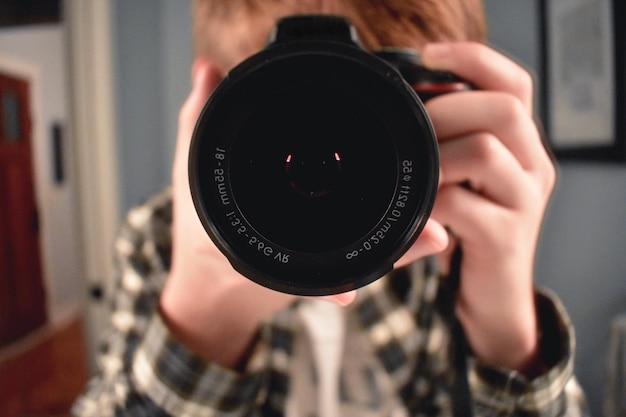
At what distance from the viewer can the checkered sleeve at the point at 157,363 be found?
1.44 feet

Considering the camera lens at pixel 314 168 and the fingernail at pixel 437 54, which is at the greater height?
the fingernail at pixel 437 54

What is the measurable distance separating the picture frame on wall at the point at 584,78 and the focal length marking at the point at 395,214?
563 millimetres

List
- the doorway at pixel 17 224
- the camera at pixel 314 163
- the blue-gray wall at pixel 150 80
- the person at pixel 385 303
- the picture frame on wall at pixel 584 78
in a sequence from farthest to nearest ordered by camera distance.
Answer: the doorway at pixel 17 224
the blue-gray wall at pixel 150 80
the picture frame on wall at pixel 584 78
the person at pixel 385 303
the camera at pixel 314 163

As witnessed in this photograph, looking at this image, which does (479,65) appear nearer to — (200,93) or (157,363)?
(200,93)

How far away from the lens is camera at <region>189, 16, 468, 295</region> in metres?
0.27

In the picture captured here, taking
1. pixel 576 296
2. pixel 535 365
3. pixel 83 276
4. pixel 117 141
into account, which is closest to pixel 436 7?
pixel 535 365

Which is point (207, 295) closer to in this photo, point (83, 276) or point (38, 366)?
point (83, 276)

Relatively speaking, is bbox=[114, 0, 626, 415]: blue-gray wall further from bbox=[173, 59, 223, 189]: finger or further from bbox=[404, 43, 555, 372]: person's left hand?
bbox=[173, 59, 223, 189]: finger

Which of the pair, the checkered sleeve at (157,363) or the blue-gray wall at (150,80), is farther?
the blue-gray wall at (150,80)

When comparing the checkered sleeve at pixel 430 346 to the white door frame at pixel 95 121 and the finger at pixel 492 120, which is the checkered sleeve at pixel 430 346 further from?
the white door frame at pixel 95 121

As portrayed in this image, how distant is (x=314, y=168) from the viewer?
1.00 ft

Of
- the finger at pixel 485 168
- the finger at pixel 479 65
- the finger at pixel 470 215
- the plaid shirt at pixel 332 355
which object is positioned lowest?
the plaid shirt at pixel 332 355

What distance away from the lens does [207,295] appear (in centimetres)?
42

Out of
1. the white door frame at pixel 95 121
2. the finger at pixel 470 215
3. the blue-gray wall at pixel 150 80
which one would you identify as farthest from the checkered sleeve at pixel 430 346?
the white door frame at pixel 95 121
